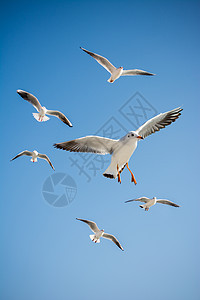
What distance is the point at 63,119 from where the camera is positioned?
7.48 m

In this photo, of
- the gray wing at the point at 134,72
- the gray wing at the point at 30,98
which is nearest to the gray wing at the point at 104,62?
the gray wing at the point at 134,72

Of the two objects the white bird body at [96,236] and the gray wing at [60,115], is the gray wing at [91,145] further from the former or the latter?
the white bird body at [96,236]

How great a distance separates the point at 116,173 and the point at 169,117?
1.49m

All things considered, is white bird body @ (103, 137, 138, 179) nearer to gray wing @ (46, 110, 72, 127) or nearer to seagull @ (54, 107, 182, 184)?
seagull @ (54, 107, 182, 184)

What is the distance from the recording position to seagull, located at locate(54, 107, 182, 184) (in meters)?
6.15

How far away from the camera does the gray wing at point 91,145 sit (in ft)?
21.0

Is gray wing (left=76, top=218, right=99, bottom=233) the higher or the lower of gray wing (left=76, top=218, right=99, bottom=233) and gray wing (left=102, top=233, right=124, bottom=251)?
the higher

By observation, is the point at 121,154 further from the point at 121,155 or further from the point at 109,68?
the point at 109,68

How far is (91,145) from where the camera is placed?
21.6 feet

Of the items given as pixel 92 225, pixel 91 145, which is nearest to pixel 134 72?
pixel 91 145

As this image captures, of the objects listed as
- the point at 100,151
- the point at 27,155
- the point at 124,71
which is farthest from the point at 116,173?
the point at 27,155

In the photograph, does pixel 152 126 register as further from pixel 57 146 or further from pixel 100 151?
pixel 57 146

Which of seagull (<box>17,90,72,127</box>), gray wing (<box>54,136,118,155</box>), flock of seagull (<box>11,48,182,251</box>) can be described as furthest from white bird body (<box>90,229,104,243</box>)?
seagull (<box>17,90,72,127</box>)

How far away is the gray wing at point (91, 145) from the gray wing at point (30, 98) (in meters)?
1.38
